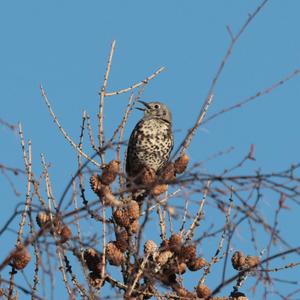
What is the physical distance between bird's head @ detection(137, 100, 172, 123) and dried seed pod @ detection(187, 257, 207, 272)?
3.78 metres

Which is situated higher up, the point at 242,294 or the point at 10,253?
the point at 242,294

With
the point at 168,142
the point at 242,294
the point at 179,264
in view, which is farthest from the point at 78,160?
the point at 168,142

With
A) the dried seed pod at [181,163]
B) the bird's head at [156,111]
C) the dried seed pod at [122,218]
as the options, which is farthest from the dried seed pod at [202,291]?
the bird's head at [156,111]

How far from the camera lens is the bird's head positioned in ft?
27.2

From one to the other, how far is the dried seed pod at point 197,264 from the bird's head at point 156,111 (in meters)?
3.78

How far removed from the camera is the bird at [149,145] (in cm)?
780

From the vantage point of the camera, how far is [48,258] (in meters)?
2.66

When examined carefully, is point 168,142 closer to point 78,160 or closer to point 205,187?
point 78,160

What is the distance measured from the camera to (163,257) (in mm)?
4523

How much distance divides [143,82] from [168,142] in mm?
2516

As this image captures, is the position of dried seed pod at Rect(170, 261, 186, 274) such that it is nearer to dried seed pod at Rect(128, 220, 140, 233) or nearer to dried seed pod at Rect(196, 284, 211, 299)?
dried seed pod at Rect(196, 284, 211, 299)

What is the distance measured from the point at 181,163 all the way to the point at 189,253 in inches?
37.6

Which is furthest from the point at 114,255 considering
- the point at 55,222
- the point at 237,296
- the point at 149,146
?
the point at 149,146

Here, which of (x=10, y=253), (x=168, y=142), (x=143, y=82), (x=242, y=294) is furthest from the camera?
(x=168, y=142)
